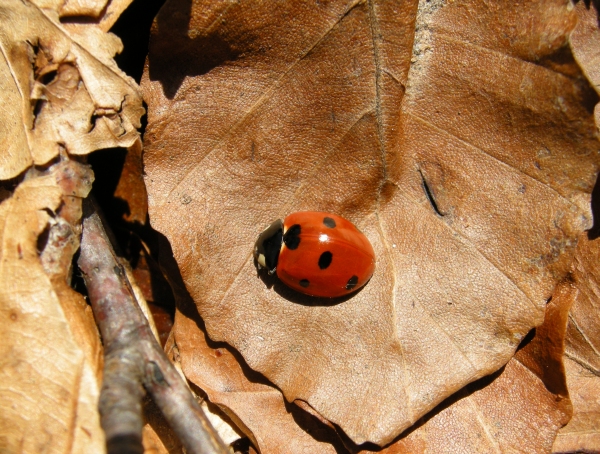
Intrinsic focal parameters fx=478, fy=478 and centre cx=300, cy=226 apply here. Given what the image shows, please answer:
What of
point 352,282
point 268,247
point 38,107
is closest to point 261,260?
point 268,247

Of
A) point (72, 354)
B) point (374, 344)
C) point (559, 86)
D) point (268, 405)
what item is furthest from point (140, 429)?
point (559, 86)

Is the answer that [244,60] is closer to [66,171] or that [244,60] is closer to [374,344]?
[66,171]

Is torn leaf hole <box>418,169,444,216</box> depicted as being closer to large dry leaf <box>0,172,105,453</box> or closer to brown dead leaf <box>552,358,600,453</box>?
brown dead leaf <box>552,358,600,453</box>

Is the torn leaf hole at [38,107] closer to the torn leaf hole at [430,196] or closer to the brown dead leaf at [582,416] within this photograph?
the torn leaf hole at [430,196]

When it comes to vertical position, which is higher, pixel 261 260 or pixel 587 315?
pixel 261 260

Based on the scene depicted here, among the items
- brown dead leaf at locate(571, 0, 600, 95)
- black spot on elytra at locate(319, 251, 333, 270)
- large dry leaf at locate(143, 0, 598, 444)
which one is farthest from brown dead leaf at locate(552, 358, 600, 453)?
brown dead leaf at locate(571, 0, 600, 95)

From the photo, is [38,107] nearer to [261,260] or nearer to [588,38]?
[261,260]
